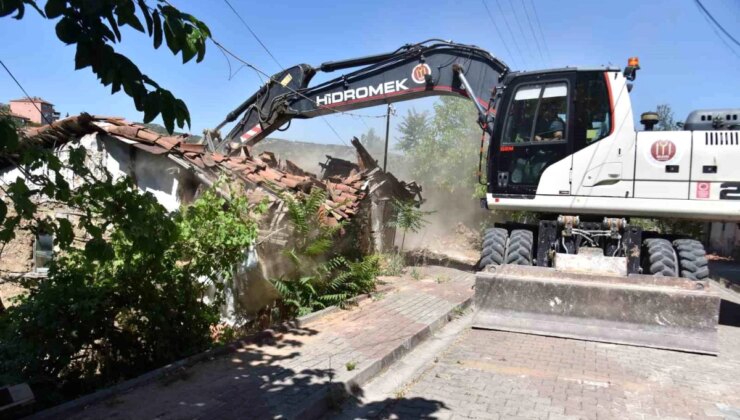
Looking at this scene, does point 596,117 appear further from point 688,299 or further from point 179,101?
point 179,101

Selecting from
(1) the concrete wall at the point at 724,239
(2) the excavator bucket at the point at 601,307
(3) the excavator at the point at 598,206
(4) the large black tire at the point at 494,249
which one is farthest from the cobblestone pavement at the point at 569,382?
(1) the concrete wall at the point at 724,239

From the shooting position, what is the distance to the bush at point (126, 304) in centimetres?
417

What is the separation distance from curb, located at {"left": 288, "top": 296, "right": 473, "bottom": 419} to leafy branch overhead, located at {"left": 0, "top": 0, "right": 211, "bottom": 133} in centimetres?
261

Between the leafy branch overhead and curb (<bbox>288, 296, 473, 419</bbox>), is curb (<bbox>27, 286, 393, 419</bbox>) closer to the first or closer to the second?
curb (<bbox>288, 296, 473, 419</bbox>)

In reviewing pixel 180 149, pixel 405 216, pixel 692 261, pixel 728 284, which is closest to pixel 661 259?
pixel 692 261

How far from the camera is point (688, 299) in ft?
20.5

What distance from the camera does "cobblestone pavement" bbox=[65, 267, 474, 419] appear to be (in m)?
4.02

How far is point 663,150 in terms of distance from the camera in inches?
293

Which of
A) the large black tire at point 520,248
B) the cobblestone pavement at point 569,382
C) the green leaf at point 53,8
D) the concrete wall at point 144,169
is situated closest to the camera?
the green leaf at point 53,8

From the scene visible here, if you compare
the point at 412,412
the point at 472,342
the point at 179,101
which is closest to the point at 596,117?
the point at 472,342

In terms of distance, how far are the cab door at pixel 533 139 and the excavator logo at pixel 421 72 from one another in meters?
2.55

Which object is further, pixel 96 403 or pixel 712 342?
pixel 712 342

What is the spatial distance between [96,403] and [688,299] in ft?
21.5

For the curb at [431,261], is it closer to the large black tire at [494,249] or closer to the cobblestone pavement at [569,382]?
the large black tire at [494,249]
